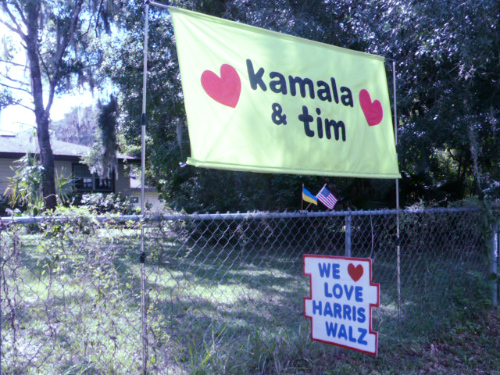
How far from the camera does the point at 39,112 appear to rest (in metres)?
16.3

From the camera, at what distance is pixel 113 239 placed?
2.88 meters

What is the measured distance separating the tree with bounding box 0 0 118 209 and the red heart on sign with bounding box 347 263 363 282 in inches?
547

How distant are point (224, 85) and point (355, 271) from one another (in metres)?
1.61

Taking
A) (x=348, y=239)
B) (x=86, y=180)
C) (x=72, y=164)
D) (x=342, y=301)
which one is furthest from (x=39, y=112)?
(x=342, y=301)

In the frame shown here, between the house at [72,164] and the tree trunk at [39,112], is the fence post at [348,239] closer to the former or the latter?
the tree trunk at [39,112]

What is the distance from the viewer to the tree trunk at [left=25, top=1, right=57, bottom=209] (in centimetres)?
1592

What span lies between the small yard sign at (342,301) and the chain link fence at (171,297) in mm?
446

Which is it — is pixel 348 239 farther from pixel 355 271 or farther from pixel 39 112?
pixel 39 112

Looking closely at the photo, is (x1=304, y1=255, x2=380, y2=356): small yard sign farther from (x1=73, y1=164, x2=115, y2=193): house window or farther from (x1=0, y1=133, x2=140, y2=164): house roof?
(x1=73, y1=164, x2=115, y2=193): house window

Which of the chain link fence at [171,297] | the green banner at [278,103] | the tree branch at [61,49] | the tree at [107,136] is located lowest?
the chain link fence at [171,297]

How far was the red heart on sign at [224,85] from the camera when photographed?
10.5ft

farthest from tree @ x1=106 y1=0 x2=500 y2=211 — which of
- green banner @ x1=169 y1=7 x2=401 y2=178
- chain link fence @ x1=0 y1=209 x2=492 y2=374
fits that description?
green banner @ x1=169 y1=7 x2=401 y2=178

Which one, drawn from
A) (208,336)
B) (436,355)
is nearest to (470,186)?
(436,355)

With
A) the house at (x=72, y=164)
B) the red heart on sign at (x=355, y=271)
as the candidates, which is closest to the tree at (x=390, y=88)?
the red heart on sign at (x=355, y=271)
